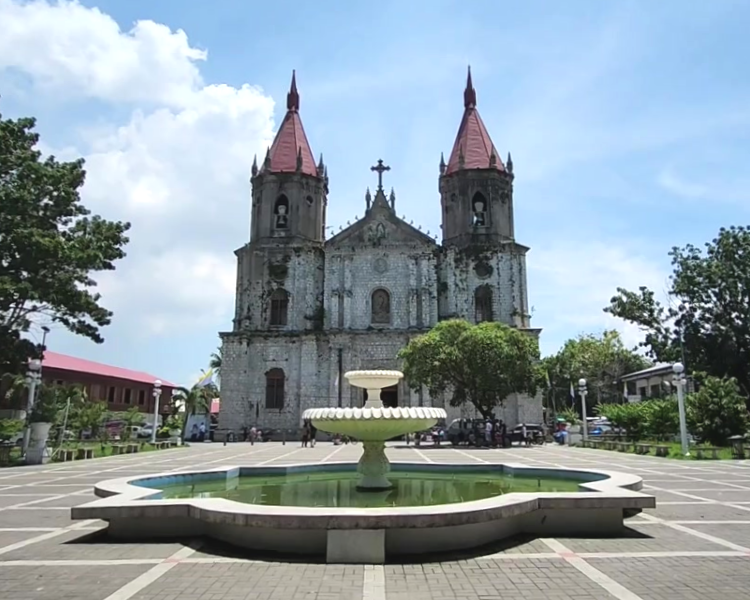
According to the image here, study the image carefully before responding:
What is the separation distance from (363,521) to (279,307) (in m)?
33.4

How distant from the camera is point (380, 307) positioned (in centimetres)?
3816

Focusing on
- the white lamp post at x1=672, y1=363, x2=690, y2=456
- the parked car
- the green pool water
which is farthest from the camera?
the parked car

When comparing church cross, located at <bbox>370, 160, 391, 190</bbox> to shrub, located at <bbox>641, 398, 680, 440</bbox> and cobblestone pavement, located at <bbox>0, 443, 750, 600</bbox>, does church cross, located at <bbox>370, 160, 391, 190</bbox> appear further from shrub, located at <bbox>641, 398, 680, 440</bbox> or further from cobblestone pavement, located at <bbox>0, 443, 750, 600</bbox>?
cobblestone pavement, located at <bbox>0, 443, 750, 600</bbox>

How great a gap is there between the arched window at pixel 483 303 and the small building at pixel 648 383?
479 inches

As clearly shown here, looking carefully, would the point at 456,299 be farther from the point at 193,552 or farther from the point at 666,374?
the point at 193,552

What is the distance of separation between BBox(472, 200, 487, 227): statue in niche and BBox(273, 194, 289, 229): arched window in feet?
39.2

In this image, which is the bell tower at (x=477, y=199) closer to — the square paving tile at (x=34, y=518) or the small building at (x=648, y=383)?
the small building at (x=648, y=383)

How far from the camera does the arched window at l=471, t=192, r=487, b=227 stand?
38.6 metres

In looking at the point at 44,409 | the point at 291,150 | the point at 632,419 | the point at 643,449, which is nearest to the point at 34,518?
the point at 44,409

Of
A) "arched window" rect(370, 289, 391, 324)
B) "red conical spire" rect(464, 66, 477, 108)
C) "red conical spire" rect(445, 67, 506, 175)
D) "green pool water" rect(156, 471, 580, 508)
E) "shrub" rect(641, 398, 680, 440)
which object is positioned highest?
"red conical spire" rect(464, 66, 477, 108)

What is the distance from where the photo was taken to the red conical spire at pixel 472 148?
39.0 m

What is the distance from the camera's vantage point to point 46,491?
11.7 metres

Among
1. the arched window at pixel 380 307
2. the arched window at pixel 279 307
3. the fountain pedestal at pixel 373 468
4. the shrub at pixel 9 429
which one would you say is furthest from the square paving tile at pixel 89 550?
the arched window at pixel 279 307

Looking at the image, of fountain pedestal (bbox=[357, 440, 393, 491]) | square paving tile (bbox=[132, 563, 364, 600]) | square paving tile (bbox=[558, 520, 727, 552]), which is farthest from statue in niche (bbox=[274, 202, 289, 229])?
square paving tile (bbox=[132, 563, 364, 600])
